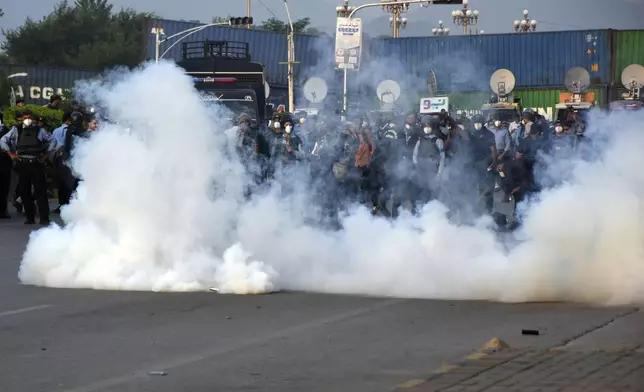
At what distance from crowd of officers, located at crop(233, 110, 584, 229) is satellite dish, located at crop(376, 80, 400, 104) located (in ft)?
1.54

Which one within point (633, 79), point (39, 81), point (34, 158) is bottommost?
point (34, 158)

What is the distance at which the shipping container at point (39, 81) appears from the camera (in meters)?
62.0

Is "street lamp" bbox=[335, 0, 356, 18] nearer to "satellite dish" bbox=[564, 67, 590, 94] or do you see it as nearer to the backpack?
the backpack

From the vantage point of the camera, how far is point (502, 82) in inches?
963

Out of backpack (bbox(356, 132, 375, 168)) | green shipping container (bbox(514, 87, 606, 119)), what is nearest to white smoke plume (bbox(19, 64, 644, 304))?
backpack (bbox(356, 132, 375, 168))

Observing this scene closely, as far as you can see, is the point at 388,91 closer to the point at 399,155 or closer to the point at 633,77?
the point at 399,155

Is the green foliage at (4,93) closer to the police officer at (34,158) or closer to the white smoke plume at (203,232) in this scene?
the police officer at (34,158)

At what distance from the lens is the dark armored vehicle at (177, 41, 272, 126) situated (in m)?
31.6

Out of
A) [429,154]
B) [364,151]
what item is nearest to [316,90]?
[364,151]

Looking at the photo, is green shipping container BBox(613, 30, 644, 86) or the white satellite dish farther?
the white satellite dish

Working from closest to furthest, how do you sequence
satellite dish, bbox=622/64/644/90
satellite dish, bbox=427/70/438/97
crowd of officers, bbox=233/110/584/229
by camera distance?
crowd of officers, bbox=233/110/584/229 < satellite dish, bbox=427/70/438/97 < satellite dish, bbox=622/64/644/90

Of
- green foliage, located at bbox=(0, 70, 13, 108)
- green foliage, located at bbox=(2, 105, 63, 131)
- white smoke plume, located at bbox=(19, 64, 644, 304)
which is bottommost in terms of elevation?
white smoke plume, located at bbox=(19, 64, 644, 304)

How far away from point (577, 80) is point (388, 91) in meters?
4.71

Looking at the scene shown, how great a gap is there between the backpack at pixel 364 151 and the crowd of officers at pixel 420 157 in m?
0.02
